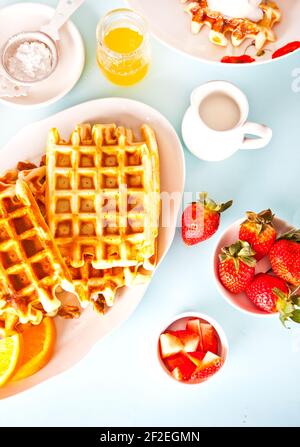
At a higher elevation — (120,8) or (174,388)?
(120,8)

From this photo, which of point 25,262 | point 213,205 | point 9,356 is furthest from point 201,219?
point 9,356

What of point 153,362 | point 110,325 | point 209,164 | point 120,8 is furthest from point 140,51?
point 153,362

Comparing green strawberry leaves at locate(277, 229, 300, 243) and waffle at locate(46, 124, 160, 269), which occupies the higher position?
waffle at locate(46, 124, 160, 269)

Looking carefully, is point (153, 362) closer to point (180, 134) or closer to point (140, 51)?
point (180, 134)

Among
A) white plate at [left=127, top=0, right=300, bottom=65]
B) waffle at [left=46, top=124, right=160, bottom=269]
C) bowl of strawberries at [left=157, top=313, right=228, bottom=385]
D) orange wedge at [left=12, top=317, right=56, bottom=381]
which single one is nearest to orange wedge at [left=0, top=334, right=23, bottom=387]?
orange wedge at [left=12, top=317, right=56, bottom=381]

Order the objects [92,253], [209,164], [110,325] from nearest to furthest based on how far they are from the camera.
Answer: [92,253] → [110,325] → [209,164]

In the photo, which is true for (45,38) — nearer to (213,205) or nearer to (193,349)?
(213,205)

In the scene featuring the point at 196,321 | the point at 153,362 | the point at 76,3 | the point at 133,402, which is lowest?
the point at 133,402

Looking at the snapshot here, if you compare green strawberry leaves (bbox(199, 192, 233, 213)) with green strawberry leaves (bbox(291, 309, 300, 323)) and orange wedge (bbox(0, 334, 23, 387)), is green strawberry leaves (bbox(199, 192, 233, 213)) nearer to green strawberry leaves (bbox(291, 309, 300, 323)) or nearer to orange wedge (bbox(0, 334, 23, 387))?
green strawberry leaves (bbox(291, 309, 300, 323))
